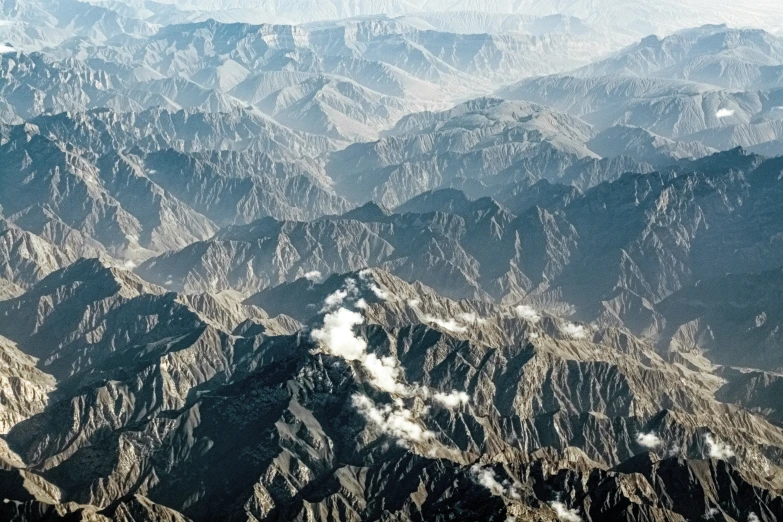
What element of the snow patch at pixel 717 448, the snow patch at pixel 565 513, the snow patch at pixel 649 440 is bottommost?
the snow patch at pixel 717 448

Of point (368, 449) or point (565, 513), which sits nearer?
point (565, 513)

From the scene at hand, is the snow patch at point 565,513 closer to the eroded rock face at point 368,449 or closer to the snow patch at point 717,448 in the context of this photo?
the eroded rock face at point 368,449

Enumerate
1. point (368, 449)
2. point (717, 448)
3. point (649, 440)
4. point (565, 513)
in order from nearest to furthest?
1. point (565, 513)
2. point (368, 449)
3. point (717, 448)
4. point (649, 440)

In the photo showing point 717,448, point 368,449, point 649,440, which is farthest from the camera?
point 649,440

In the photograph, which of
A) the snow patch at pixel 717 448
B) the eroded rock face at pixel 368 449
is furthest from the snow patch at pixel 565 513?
the snow patch at pixel 717 448

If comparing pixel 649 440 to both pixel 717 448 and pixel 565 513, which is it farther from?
pixel 565 513

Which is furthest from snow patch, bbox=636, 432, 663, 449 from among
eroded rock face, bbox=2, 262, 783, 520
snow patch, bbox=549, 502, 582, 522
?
snow patch, bbox=549, 502, 582, 522

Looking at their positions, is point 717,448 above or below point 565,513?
below

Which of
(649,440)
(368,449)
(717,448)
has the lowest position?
(717,448)

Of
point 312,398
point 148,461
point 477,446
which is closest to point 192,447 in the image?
point 148,461

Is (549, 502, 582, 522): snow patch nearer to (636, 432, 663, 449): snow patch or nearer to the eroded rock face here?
the eroded rock face

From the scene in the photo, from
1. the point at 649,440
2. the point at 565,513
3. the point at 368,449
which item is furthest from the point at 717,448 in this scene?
the point at 368,449

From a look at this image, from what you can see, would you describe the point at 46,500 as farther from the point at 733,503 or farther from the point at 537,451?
the point at 733,503
